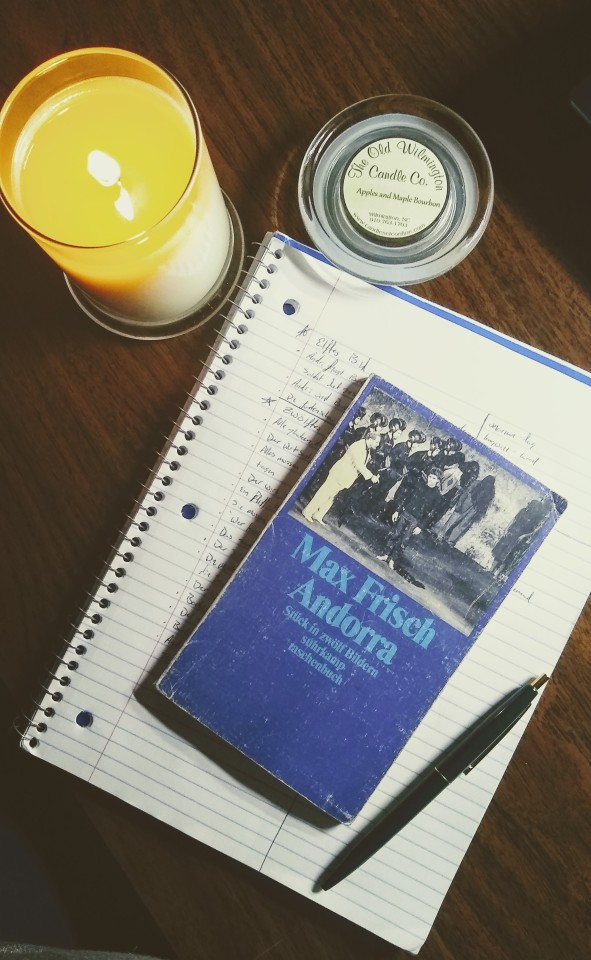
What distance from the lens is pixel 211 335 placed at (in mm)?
567

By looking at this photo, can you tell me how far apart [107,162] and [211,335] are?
149 mm

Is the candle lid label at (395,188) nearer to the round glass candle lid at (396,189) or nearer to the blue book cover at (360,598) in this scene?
the round glass candle lid at (396,189)

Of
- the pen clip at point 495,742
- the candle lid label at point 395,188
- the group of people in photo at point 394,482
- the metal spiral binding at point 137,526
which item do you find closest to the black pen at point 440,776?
the pen clip at point 495,742

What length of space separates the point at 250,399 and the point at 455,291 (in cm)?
18

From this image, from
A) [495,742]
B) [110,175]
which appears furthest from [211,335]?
[495,742]

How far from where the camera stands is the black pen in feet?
1.72

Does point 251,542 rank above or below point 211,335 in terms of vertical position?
below

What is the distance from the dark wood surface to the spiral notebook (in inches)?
0.9

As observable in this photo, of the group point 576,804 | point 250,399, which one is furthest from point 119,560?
point 576,804

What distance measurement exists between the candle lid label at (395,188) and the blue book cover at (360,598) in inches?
4.6

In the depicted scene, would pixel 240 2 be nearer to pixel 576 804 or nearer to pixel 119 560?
pixel 119 560

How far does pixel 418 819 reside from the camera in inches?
21.2

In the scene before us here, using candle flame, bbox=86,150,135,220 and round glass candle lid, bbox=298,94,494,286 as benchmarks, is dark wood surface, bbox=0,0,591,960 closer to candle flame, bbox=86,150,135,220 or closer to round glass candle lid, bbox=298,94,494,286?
round glass candle lid, bbox=298,94,494,286

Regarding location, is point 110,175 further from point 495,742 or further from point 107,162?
point 495,742
